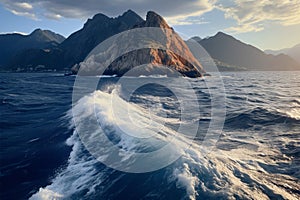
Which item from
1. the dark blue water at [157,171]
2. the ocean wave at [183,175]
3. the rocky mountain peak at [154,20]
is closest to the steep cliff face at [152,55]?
the rocky mountain peak at [154,20]

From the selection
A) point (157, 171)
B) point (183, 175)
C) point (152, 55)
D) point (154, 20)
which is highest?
point (154, 20)

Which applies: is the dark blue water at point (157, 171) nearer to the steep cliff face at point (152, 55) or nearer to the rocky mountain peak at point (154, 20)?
the steep cliff face at point (152, 55)

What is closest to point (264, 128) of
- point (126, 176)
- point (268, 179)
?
point (268, 179)

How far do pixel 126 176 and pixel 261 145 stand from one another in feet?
26.8

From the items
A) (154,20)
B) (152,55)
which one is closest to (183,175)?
(152,55)

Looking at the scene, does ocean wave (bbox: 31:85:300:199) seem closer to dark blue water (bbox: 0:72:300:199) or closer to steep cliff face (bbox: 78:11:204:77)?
dark blue water (bbox: 0:72:300:199)

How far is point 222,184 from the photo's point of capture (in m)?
6.80

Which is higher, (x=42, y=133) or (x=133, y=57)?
(x=133, y=57)

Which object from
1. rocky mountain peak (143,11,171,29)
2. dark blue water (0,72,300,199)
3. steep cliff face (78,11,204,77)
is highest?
rocky mountain peak (143,11,171,29)

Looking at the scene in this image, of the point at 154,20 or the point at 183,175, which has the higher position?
the point at 154,20

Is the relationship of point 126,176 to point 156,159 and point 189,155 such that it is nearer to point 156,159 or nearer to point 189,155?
point 156,159

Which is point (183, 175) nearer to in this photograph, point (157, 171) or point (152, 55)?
point (157, 171)

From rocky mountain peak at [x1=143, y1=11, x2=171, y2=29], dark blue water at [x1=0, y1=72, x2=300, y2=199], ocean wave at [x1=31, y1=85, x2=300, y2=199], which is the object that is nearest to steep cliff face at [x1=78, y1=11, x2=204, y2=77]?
rocky mountain peak at [x1=143, y1=11, x2=171, y2=29]

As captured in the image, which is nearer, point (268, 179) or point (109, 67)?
point (268, 179)
